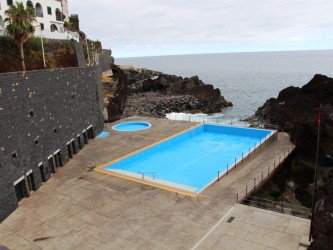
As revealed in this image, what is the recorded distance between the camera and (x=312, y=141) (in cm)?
2683

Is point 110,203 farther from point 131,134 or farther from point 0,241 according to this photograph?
point 131,134

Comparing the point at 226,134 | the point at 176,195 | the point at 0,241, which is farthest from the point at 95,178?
the point at 226,134

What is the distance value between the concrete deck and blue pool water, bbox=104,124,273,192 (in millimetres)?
2438

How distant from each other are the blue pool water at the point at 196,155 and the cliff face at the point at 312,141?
3.53 m

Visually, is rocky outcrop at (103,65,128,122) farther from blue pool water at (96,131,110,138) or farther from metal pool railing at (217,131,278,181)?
metal pool railing at (217,131,278,181)

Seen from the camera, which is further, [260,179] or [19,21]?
[19,21]

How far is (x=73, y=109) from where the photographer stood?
27.3 meters

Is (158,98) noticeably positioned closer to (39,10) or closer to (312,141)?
(39,10)

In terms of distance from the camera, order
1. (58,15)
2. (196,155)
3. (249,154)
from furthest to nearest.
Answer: (58,15)
(196,155)
(249,154)

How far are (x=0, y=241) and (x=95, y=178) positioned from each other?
26.0 feet

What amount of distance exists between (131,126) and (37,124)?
1788 centimetres

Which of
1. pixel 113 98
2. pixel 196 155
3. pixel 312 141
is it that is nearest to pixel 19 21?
pixel 196 155

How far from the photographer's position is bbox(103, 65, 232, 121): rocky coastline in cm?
4575

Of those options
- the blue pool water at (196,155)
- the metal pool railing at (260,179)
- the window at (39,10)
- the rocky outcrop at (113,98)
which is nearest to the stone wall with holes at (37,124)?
the blue pool water at (196,155)
